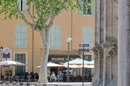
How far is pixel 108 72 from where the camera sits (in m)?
15.0

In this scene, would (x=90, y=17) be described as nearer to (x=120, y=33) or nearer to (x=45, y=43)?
(x=45, y=43)

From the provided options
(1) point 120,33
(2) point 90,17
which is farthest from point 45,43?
(1) point 120,33

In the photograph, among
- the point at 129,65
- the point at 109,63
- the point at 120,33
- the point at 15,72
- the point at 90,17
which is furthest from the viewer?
the point at 90,17

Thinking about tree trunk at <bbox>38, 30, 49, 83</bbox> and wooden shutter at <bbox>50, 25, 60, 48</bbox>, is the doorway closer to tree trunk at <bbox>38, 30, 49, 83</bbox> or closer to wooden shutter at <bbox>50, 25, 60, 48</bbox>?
wooden shutter at <bbox>50, 25, 60, 48</bbox>

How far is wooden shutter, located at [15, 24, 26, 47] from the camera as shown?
3303 centimetres

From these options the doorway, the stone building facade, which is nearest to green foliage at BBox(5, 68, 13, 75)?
the doorway

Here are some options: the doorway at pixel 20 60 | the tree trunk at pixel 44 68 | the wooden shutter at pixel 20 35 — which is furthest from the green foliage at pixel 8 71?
the tree trunk at pixel 44 68

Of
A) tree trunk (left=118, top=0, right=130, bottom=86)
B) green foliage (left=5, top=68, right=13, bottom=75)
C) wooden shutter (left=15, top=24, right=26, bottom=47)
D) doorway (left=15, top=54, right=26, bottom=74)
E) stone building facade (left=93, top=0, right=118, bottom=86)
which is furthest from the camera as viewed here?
wooden shutter (left=15, top=24, right=26, bottom=47)

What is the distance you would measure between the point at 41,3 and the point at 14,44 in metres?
10.6

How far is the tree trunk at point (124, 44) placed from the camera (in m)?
7.62

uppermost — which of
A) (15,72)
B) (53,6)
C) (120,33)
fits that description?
(53,6)

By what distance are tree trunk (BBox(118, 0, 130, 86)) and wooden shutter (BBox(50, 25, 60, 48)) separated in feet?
86.0

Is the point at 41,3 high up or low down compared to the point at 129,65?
up

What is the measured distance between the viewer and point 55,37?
3434 centimetres
